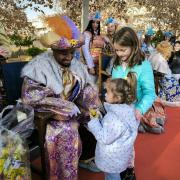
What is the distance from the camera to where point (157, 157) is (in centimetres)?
291

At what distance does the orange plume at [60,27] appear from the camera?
2.03 meters

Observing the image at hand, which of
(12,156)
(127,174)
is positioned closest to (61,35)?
(12,156)

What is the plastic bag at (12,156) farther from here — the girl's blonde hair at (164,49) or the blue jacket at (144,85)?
the girl's blonde hair at (164,49)

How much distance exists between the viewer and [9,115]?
185 centimetres

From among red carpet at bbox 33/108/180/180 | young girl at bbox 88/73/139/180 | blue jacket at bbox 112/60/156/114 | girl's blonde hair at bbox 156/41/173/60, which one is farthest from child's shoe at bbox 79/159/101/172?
girl's blonde hair at bbox 156/41/173/60

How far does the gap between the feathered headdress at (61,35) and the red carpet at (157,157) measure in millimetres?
1171

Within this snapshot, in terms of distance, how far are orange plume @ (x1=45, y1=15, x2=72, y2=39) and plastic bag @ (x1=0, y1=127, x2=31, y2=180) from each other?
76 centimetres

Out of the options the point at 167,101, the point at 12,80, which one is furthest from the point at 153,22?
the point at 12,80

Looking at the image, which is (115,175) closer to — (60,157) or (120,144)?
(120,144)

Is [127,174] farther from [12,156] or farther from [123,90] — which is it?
[12,156]

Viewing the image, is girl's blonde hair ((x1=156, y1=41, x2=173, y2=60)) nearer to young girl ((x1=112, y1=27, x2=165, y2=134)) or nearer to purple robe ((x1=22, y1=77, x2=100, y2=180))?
young girl ((x1=112, y1=27, x2=165, y2=134))

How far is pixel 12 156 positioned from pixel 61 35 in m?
0.86

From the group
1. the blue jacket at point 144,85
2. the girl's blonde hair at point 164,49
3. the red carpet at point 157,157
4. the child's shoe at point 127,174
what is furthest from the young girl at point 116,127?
the girl's blonde hair at point 164,49

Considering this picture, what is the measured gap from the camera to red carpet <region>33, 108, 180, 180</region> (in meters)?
2.56
